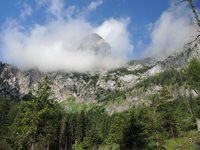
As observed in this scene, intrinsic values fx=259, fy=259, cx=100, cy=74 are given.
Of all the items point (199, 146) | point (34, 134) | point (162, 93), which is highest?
point (162, 93)

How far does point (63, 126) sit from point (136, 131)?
7694cm

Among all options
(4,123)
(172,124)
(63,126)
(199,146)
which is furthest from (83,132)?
(199,146)

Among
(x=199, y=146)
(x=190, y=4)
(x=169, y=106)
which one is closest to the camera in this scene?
(x=199, y=146)

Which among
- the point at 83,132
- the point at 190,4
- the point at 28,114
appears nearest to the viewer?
the point at 190,4

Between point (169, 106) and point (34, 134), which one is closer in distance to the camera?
point (34, 134)

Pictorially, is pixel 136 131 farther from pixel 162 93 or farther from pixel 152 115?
pixel 162 93

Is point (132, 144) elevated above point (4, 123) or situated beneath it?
situated beneath

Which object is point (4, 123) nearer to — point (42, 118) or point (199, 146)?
point (42, 118)

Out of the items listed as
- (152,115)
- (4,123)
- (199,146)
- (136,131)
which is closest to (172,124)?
(152,115)

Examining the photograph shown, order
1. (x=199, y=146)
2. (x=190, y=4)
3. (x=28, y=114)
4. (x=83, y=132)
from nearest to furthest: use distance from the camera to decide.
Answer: (x=199, y=146)
(x=190, y=4)
(x=28, y=114)
(x=83, y=132)

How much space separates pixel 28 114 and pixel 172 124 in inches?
1003

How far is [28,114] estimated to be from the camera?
32062 mm

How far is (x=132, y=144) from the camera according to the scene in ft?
128

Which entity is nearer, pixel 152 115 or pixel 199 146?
pixel 199 146
